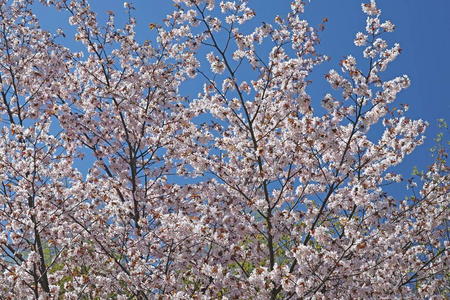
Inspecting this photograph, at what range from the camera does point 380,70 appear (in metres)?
8.47

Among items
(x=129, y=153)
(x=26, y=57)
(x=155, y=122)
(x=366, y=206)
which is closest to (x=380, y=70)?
(x=366, y=206)

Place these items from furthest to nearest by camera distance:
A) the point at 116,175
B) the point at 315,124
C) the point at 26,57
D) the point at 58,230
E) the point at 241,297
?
1. the point at 26,57
2. the point at 116,175
3. the point at 58,230
4. the point at 315,124
5. the point at 241,297

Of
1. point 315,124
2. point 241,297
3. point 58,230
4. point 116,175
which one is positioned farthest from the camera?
point 116,175

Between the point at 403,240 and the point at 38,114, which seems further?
the point at 38,114

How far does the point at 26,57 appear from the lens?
1180 centimetres

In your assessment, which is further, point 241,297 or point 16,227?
point 16,227

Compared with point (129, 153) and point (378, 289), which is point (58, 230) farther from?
point (378, 289)

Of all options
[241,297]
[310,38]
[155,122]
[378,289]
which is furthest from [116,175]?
[378,289]

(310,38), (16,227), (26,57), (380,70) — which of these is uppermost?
(26,57)

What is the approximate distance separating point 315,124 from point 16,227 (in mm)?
6120

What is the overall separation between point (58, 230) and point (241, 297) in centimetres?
412

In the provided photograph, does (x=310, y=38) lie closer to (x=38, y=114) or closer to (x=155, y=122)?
(x=155, y=122)

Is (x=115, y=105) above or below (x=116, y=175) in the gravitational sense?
above

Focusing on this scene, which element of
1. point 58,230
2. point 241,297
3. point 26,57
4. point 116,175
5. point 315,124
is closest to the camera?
point 241,297
